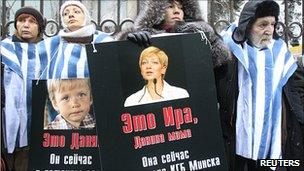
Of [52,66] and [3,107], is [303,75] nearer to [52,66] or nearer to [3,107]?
[52,66]

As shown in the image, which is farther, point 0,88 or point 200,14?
point 200,14

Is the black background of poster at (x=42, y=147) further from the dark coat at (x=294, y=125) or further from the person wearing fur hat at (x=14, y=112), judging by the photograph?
the dark coat at (x=294, y=125)

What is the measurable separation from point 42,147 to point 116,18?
165 centimetres

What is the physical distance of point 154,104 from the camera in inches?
82.9

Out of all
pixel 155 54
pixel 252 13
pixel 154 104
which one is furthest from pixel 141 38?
pixel 252 13

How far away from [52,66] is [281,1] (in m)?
2.04

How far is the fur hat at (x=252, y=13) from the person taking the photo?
2.39 meters

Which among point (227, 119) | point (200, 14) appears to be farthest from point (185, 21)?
point (227, 119)

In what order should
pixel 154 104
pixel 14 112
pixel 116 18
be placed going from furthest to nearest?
pixel 116 18 < pixel 14 112 < pixel 154 104

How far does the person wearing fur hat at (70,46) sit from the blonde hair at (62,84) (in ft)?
0.24

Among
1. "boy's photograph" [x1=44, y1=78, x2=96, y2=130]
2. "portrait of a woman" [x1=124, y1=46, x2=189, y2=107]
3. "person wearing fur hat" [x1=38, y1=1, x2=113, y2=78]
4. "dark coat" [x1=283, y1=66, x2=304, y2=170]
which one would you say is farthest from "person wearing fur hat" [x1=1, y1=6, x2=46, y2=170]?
"dark coat" [x1=283, y1=66, x2=304, y2=170]

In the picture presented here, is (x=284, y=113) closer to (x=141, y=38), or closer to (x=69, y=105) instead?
(x=141, y=38)

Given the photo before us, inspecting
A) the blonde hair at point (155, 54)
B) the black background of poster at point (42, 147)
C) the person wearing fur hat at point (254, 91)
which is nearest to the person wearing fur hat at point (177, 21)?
the person wearing fur hat at point (254, 91)

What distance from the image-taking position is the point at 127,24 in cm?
340
